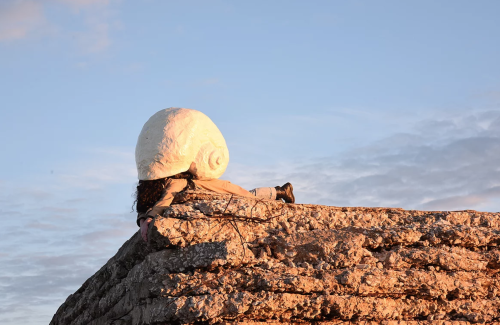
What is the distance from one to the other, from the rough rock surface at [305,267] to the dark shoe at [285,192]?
1632mm

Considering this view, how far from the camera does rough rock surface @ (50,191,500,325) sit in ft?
20.8

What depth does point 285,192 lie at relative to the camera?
8.88 metres

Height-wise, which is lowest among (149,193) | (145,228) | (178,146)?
(145,228)

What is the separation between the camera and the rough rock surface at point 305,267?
20.8ft

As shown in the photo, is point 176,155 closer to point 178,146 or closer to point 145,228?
point 178,146

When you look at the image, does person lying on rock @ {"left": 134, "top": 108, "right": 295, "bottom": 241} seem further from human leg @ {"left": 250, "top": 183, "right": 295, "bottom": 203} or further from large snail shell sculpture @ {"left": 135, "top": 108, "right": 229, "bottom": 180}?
human leg @ {"left": 250, "top": 183, "right": 295, "bottom": 203}

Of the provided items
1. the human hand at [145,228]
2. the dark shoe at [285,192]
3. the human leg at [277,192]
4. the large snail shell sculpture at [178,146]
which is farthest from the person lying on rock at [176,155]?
the dark shoe at [285,192]

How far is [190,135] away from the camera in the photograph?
25.5 ft

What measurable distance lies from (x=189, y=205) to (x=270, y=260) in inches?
40.5

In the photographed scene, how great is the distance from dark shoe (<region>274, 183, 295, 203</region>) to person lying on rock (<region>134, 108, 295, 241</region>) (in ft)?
3.42

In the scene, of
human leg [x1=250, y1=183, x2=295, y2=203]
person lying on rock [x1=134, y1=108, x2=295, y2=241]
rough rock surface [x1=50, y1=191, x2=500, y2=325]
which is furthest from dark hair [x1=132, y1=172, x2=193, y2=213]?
human leg [x1=250, y1=183, x2=295, y2=203]

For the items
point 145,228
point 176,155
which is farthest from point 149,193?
point 145,228

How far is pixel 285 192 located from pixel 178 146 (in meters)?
1.91

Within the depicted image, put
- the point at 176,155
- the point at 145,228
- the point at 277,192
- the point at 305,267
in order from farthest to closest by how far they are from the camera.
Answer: the point at 277,192 < the point at 176,155 < the point at 145,228 < the point at 305,267
